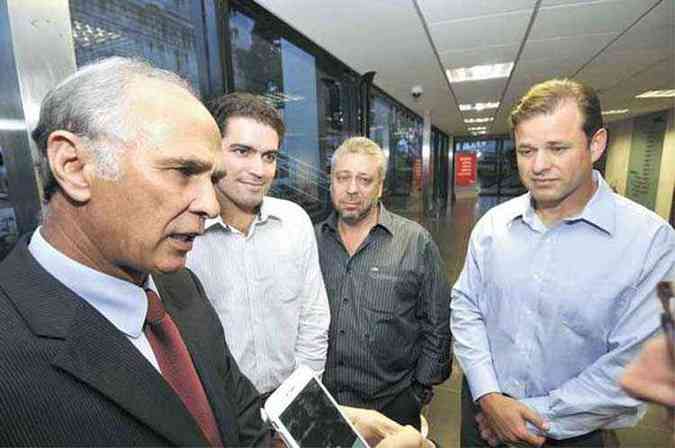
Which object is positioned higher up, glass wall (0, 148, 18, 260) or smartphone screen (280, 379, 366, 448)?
glass wall (0, 148, 18, 260)

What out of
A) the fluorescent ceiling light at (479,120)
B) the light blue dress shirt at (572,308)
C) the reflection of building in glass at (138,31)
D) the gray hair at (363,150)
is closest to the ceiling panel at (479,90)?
the fluorescent ceiling light at (479,120)

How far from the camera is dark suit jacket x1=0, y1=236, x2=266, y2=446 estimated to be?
0.53 m

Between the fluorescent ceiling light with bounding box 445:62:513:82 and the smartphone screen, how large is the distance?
4.21 meters

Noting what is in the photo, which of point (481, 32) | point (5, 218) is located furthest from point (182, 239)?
point (481, 32)

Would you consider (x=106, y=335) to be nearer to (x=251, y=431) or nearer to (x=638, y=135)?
(x=251, y=431)

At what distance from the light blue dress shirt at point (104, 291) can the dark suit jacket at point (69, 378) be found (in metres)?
0.02

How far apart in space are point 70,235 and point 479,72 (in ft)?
15.5

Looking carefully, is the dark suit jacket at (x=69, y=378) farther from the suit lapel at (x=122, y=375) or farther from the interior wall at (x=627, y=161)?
the interior wall at (x=627, y=161)

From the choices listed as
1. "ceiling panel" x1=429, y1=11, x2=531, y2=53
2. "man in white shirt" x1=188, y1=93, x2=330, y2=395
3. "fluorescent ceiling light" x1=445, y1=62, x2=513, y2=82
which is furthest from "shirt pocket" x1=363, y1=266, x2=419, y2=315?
"fluorescent ceiling light" x1=445, y1=62, x2=513, y2=82

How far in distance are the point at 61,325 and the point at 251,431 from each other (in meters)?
0.57

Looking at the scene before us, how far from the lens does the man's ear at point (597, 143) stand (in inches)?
51.1

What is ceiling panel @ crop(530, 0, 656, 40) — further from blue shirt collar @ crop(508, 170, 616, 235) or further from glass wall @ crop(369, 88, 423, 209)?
glass wall @ crop(369, 88, 423, 209)

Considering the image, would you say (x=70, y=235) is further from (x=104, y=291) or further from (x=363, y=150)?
(x=363, y=150)

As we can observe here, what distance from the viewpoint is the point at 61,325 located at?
0.58 meters
